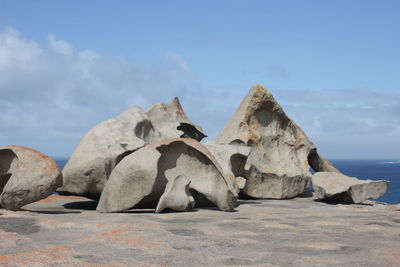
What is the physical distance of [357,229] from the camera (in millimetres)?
8180

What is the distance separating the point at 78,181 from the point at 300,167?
7.92 metres

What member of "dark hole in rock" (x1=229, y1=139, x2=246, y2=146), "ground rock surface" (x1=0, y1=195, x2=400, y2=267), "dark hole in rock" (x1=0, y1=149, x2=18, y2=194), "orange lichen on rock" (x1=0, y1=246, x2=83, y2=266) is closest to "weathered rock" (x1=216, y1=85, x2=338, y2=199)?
"dark hole in rock" (x1=229, y1=139, x2=246, y2=146)

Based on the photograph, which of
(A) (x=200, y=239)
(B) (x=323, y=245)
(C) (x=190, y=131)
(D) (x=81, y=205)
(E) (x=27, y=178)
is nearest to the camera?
(B) (x=323, y=245)

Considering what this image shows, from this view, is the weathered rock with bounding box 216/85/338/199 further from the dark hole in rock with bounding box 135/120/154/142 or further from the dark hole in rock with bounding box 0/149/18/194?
the dark hole in rock with bounding box 0/149/18/194

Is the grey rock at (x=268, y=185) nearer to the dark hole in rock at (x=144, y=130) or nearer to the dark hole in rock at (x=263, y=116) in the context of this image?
the dark hole in rock at (x=263, y=116)

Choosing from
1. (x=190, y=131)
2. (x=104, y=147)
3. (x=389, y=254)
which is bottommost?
(x=389, y=254)

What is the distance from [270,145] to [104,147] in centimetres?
645

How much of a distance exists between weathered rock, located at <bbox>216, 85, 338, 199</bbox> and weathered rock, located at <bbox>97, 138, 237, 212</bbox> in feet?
10.6

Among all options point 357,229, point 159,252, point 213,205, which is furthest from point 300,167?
point 159,252

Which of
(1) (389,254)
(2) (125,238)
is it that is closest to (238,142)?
(2) (125,238)

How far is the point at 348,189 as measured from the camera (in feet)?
43.3

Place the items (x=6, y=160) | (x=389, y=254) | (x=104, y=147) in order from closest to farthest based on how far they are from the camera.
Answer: (x=389, y=254)
(x=6, y=160)
(x=104, y=147)

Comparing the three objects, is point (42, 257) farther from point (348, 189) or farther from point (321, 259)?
point (348, 189)

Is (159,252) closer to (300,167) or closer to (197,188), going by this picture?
(197,188)
